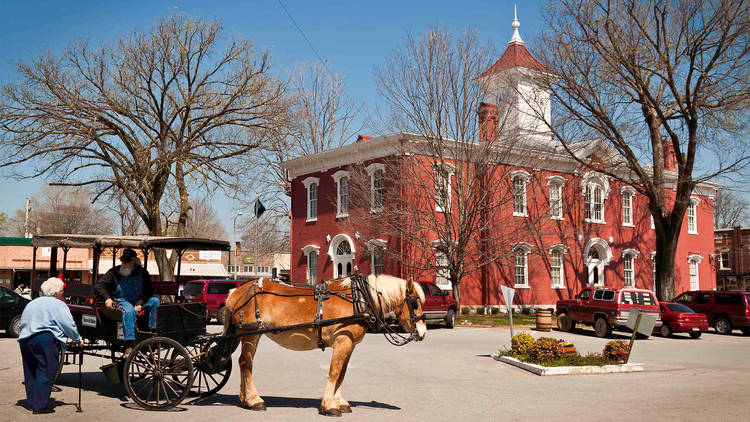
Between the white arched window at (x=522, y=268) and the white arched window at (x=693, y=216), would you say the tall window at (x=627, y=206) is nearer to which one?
the white arched window at (x=693, y=216)

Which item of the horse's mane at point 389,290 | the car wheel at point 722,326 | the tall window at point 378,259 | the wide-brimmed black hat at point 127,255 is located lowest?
the car wheel at point 722,326

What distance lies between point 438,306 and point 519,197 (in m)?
10.2

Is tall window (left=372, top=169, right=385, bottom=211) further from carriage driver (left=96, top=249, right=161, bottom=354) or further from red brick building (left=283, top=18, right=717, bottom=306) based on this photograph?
carriage driver (left=96, top=249, right=161, bottom=354)

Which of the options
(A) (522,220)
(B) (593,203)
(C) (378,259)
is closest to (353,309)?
(C) (378,259)

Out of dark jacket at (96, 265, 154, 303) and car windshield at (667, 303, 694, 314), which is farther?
car windshield at (667, 303, 694, 314)

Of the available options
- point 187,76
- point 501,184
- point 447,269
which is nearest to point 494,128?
point 501,184

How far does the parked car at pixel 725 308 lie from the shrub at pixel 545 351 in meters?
16.5

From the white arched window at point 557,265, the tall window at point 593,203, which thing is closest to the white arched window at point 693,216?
the tall window at point 593,203

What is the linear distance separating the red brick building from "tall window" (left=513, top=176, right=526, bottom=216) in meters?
0.06

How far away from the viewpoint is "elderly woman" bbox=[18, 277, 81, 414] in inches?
363

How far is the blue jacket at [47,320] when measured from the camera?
30.8 feet

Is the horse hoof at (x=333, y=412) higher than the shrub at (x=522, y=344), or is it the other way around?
the shrub at (x=522, y=344)

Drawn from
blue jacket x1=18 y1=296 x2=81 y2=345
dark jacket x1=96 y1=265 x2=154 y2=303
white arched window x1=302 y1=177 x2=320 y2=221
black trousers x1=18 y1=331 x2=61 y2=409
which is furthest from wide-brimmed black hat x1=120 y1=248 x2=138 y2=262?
white arched window x1=302 y1=177 x2=320 y2=221

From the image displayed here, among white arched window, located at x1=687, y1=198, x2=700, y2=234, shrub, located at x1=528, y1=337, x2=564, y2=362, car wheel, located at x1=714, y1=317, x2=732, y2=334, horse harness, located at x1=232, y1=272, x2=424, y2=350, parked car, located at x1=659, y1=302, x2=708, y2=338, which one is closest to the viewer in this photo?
horse harness, located at x1=232, y1=272, x2=424, y2=350
